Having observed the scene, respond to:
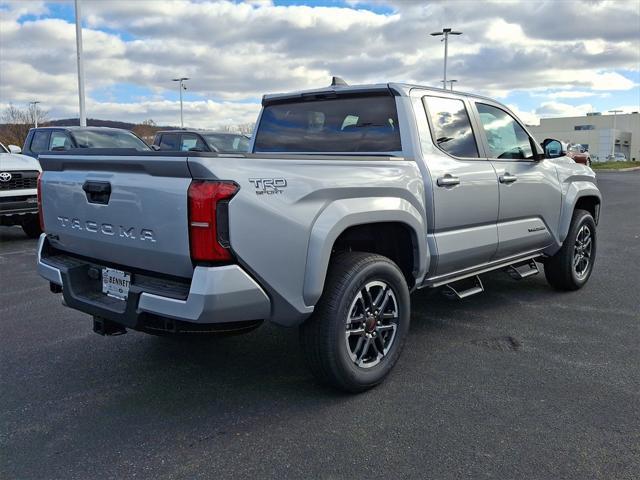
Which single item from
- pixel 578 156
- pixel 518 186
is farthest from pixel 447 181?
pixel 578 156

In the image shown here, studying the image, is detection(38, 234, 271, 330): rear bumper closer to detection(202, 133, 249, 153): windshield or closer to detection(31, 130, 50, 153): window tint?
detection(31, 130, 50, 153): window tint

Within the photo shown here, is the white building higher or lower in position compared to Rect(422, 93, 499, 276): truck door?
higher

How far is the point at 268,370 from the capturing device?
3910 mm

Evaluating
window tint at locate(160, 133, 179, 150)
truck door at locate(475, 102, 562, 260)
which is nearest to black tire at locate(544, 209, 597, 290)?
truck door at locate(475, 102, 562, 260)

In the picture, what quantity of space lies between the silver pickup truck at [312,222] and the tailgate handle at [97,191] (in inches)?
0.4

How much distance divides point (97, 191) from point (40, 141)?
374 inches

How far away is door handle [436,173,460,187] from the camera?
4039 mm

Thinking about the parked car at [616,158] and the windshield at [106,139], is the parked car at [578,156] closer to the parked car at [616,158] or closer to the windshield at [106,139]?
the windshield at [106,139]

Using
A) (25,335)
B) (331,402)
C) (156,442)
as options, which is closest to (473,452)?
(331,402)

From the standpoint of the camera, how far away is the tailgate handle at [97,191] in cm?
314

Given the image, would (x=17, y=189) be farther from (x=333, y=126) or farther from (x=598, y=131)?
(x=598, y=131)

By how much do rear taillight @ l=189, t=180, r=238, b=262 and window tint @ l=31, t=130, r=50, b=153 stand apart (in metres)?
9.72

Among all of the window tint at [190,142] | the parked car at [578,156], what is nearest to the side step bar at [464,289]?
the parked car at [578,156]

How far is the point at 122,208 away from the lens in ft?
10.1
